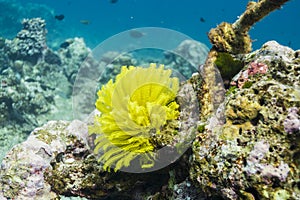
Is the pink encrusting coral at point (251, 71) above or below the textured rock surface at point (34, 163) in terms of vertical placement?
above

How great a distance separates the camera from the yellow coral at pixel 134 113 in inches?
117

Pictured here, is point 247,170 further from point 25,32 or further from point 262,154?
point 25,32

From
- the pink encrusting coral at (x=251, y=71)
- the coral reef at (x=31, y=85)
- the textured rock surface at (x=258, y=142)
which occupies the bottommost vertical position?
the textured rock surface at (x=258, y=142)

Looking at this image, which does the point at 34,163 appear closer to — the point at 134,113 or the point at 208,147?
the point at 134,113

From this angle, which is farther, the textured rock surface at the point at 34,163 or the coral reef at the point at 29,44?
the coral reef at the point at 29,44

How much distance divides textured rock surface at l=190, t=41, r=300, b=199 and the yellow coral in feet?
1.60

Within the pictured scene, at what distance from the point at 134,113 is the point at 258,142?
1168 mm

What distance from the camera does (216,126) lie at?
283 cm

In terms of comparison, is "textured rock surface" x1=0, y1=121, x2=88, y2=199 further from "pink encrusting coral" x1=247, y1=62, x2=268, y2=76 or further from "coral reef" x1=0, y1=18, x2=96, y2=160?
"coral reef" x1=0, y1=18, x2=96, y2=160

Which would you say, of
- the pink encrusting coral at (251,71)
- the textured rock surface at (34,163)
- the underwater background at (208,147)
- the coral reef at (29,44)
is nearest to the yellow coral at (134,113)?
the underwater background at (208,147)

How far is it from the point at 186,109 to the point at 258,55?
99cm

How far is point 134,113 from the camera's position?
2.95 metres

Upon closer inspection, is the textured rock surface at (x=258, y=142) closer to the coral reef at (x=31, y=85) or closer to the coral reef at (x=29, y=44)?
the coral reef at (x=31, y=85)

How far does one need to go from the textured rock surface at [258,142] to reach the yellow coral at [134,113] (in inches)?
19.2
